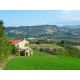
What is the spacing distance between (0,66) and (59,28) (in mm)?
1912

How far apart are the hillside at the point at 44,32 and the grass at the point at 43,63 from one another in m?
0.66

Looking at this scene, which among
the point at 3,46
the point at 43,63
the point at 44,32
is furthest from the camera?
the point at 44,32

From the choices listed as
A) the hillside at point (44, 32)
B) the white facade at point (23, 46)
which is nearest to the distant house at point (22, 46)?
the white facade at point (23, 46)

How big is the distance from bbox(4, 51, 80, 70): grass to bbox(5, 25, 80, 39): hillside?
2.17 ft

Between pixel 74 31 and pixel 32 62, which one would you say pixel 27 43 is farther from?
pixel 74 31

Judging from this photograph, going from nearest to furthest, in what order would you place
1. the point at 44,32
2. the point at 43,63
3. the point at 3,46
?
the point at 3,46 < the point at 43,63 < the point at 44,32

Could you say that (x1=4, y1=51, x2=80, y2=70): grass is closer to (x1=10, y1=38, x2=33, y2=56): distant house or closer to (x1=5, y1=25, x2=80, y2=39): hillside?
(x1=10, y1=38, x2=33, y2=56): distant house

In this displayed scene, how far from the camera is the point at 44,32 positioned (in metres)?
12.7

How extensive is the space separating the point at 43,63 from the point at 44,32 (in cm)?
85

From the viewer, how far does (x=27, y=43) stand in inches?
504

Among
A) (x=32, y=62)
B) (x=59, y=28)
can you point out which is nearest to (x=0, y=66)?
(x=32, y=62)

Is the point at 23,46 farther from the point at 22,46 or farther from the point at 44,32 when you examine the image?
the point at 44,32

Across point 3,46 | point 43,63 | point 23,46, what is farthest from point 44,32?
point 3,46

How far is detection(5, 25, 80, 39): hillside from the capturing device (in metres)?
12.4
